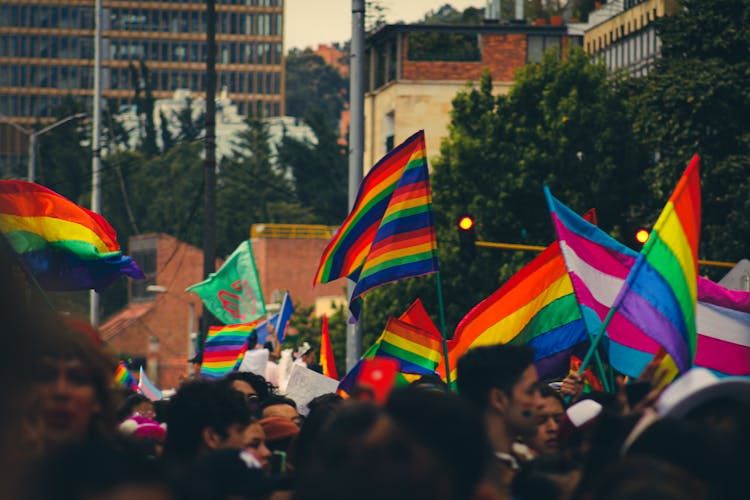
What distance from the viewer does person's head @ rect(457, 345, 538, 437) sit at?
644cm

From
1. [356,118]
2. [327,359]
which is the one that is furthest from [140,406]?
[356,118]

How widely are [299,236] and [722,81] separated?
5495cm

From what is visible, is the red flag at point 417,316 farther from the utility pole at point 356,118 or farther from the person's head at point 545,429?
the utility pole at point 356,118

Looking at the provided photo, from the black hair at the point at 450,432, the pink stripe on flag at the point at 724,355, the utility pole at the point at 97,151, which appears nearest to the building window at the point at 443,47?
the utility pole at the point at 97,151

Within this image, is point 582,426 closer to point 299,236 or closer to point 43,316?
point 43,316

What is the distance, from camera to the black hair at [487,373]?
6500 millimetres

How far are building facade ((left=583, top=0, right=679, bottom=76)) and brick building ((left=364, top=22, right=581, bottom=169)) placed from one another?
5.22ft

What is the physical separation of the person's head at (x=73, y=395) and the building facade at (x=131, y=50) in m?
157

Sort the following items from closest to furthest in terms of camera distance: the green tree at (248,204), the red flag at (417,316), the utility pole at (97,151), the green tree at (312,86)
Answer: the red flag at (417,316) → the utility pole at (97,151) → the green tree at (248,204) → the green tree at (312,86)

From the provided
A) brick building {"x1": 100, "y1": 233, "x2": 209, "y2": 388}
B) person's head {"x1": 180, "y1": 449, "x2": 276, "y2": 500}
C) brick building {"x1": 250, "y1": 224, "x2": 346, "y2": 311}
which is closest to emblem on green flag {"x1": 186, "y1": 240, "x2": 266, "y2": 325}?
person's head {"x1": 180, "y1": 449, "x2": 276, "y2": 500}

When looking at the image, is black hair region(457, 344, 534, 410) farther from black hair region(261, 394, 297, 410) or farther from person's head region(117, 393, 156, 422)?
person's head region(117, 393, 156, 422)

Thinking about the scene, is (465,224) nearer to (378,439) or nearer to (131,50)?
(378,439)

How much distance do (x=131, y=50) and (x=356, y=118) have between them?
152 m

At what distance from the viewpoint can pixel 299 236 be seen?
8812 centimetres
